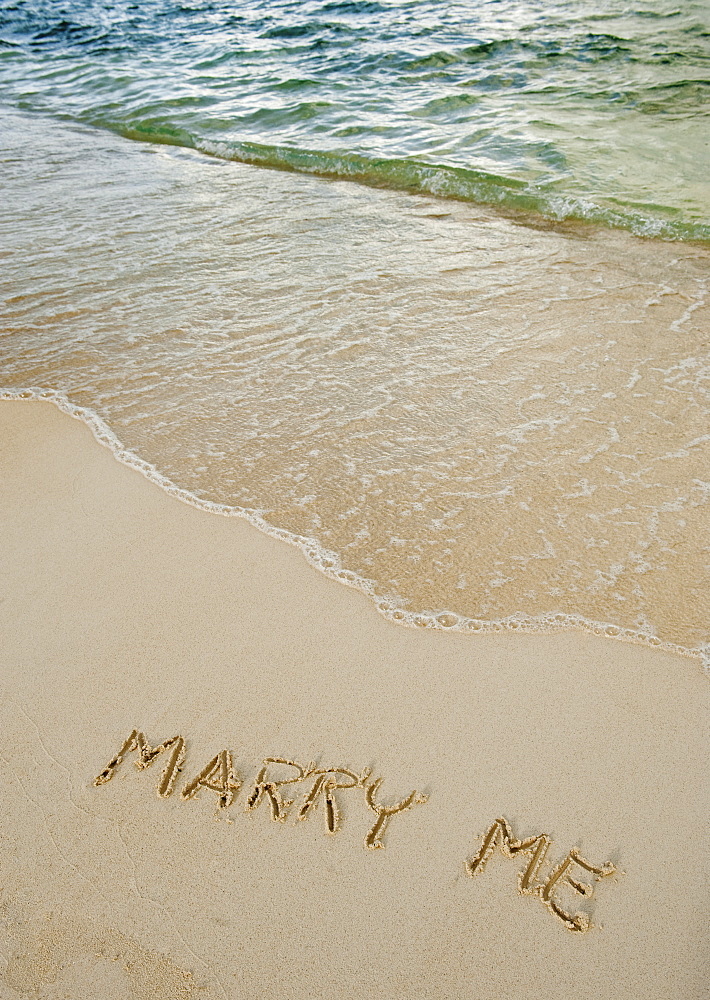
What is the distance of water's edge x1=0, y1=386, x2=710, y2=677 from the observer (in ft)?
8.01

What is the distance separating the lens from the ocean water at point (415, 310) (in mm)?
2842

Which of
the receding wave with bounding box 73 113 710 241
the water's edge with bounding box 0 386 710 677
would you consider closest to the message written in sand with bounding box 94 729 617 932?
the water's edge with bounding box 0 386 710 677

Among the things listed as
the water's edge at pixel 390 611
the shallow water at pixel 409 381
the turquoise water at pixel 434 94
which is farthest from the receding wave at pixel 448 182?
the water's edge at pixel 390 611

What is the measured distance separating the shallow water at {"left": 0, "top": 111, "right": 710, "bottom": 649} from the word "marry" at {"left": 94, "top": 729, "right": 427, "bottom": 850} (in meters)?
0.64

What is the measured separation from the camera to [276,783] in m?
2.08

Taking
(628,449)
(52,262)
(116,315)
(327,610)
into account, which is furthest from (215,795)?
(52,262)

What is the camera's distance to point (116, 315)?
4441 millimetres

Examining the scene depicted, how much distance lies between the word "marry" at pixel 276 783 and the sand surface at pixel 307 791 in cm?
2

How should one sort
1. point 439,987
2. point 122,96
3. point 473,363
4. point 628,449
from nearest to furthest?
point 439,987 < point 628,449 < point 473,363 < point 122,96

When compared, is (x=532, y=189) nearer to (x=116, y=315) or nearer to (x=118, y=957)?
(x=116, y=315)

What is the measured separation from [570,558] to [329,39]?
1036 cm

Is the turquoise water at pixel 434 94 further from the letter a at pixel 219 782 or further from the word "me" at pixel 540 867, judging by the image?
the letter a at pixel 219 782

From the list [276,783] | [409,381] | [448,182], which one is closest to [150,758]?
[276,783]

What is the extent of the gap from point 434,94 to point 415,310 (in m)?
5.18
